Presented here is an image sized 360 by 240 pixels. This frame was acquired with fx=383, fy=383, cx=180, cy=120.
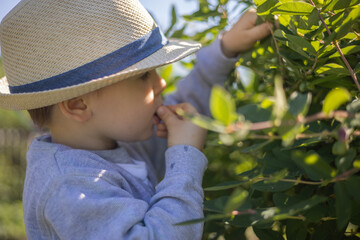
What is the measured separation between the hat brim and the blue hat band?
0.03 metres

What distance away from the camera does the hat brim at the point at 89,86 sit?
1.23 meters

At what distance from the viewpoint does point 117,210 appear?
1.13 m

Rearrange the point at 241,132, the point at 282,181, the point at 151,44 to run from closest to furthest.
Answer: the point at 241,132, the point at 282,181, the point at 151,44

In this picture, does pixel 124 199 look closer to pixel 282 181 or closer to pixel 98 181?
pixel 98 181

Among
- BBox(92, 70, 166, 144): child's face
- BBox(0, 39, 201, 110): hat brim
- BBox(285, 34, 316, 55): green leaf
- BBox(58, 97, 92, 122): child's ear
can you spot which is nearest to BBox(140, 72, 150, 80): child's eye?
BBox(92, 70, 166, 144): child's face

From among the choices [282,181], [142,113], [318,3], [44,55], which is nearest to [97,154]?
[142,113]

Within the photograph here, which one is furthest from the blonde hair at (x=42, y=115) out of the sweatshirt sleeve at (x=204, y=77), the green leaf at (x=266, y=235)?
the green leaf at (x=266, y=235)

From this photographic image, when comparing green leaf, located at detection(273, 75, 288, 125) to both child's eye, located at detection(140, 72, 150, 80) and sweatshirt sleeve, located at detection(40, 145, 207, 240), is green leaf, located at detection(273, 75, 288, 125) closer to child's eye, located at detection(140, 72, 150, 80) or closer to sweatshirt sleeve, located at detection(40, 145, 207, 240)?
sweatshirt sleeve, located at detection(40, 145, 207, 240)

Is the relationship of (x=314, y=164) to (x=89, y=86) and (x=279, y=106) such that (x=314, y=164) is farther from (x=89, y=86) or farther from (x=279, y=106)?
(x=89, y=86)

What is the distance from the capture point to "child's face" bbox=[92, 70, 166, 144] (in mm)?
1403

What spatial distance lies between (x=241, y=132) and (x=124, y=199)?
70cm

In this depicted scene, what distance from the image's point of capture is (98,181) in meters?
1.20

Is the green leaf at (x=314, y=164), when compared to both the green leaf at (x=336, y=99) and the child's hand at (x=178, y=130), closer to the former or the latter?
the green leaf at (x=336, y=99)

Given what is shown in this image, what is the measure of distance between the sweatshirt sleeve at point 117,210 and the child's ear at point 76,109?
0.28 m
